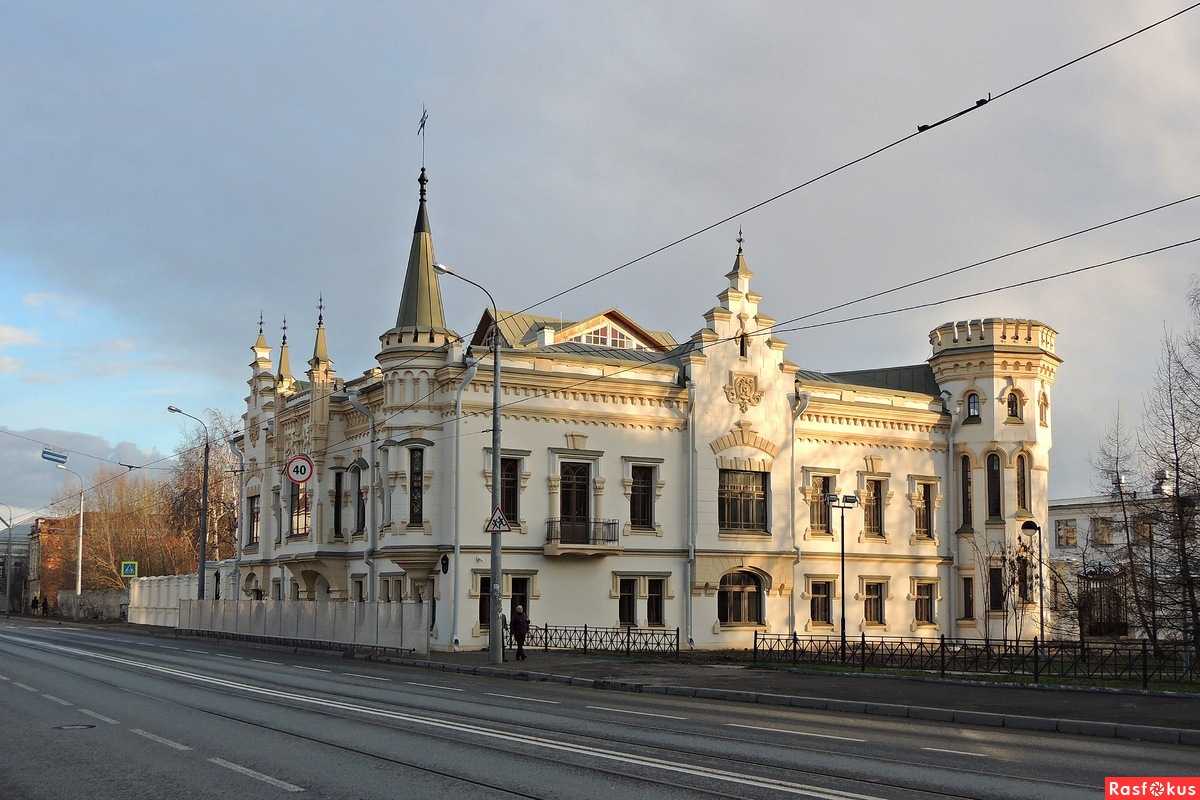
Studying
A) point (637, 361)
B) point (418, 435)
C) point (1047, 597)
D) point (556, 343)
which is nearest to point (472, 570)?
point (418, 435)

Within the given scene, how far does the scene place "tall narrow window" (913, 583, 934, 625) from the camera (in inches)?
1916

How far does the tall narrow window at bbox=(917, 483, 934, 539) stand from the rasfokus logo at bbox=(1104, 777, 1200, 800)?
38.2 m

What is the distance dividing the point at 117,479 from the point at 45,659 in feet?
210

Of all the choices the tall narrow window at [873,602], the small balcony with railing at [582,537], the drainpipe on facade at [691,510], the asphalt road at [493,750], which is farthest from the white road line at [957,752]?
the tall narrow window at [873,602]

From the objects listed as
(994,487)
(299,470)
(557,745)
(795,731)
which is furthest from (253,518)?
(557,745)

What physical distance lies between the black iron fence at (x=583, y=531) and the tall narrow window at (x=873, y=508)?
37.4 feet

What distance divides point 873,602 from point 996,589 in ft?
16.7

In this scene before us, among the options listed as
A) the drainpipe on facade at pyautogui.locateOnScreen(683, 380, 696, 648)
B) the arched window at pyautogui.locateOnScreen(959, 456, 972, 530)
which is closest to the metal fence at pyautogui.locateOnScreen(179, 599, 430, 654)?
the drainpipe on facade at pyautogui.locateOnScreen(683, 380, 696, 648)

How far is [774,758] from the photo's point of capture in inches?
507

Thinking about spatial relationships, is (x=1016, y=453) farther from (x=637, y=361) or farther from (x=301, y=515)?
(x=301, y=515)

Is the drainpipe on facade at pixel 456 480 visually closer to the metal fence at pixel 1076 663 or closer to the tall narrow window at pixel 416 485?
the tall narrow window at pixel 416 485

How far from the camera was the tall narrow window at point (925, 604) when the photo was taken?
1916 inches

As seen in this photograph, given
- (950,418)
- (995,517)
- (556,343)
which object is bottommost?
(995,517)

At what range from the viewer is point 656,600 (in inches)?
1700
